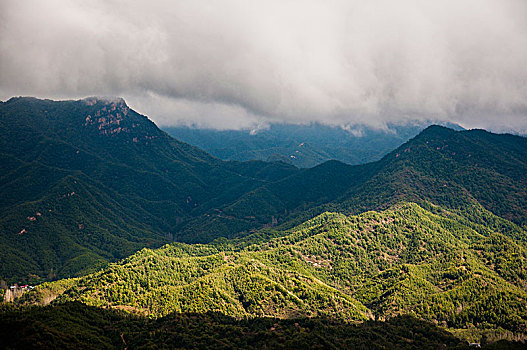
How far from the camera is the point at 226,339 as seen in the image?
154 metres

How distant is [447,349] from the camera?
6117 inches

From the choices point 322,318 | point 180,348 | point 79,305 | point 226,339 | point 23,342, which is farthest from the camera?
point 322,318

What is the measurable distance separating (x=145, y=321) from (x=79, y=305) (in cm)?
2950

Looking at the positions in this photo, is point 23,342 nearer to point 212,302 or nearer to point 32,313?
point 32,313

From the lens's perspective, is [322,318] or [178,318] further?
[322,318]

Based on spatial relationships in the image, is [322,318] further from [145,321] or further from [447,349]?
[145,321]

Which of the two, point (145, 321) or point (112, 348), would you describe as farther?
point (145, 321)

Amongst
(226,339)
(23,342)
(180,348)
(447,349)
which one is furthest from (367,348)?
(23,342)

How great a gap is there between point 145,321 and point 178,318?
15.8m

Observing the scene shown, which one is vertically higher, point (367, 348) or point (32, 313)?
point (32, 313)

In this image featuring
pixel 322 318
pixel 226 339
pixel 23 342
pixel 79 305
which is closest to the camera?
pixel 23 342

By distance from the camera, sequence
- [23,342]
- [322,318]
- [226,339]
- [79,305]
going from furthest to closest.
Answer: [322,318] < [79,305] < [226,339] < [23,342]

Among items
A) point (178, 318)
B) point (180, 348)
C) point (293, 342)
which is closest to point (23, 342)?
point (180, 348)

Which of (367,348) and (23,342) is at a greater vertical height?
(23,342)
